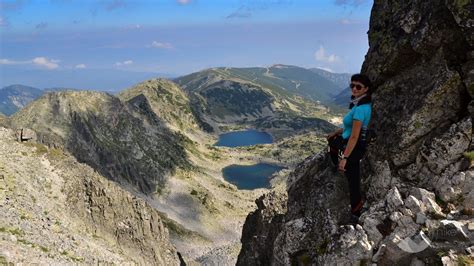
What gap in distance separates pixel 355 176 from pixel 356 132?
94.4 inches

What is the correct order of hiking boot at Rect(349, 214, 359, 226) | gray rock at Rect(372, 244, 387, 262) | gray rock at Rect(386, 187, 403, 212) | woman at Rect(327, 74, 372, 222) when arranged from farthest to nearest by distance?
hiking boot at Rect(349, 214, 359, 226)
woman at Rect(327, 74, 372, 222)
gray rock at Rect(386, 187, 403, 212)
gray rock at Rect(372, 244, 387, 262)

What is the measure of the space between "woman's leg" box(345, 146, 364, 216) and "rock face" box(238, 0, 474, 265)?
24.0 inches

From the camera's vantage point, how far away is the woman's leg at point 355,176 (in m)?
16.8

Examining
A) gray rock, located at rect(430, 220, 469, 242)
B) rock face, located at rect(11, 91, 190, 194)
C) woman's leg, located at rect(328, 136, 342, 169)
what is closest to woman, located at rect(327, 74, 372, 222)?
woman's leg, located at rect(328, 136, 342, 169)

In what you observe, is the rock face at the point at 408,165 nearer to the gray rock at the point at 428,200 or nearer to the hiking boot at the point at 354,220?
the gray rock at the point at 428,200

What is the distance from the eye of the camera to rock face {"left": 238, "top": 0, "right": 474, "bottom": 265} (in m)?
14.7

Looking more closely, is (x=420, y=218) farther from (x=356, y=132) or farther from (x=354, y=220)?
(x=356, y=132)

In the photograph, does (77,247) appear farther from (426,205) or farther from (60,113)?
(60,113)

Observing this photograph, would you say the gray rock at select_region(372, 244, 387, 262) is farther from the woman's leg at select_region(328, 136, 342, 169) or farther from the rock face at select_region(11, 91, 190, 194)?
the rock face at select_region(11, 91, 190, 194)

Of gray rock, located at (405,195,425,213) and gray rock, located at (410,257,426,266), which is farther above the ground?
gray rock, located at (405,195,425,213)

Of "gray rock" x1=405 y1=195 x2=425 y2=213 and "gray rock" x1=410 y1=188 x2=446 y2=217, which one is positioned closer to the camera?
"gray rock" x1=410 y1=188 x2=446 y2=217

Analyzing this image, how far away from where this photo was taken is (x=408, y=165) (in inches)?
745

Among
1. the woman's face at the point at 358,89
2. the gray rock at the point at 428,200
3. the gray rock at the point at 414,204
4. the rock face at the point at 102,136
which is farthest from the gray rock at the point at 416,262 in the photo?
the rock face at the point at 102,136

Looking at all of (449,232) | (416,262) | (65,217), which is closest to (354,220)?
(416,262)
